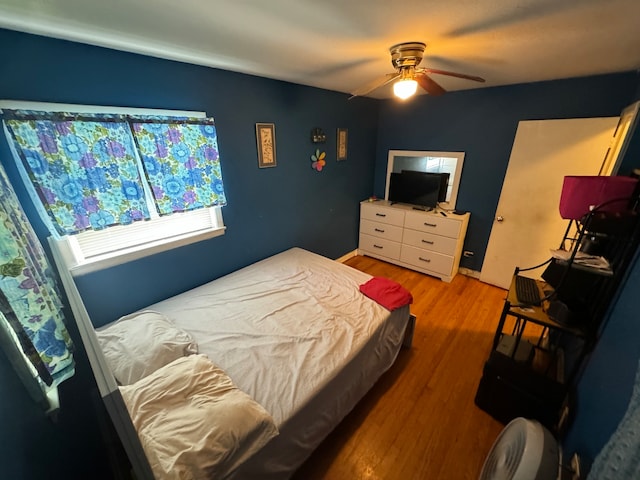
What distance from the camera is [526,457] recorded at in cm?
107

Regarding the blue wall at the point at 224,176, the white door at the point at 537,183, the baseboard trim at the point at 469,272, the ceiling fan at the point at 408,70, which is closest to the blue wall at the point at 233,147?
the blue wall at the point at 224,176

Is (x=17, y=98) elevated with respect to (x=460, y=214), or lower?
elevated

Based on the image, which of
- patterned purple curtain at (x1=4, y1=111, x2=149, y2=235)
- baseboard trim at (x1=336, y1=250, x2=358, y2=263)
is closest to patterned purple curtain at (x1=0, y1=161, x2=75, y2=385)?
patterned purple curtain at (x1=4, y1=111, x2=149, y2=235)

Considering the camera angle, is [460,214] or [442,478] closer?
[442,478]

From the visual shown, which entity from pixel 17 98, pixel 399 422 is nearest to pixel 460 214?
pixel 399 422

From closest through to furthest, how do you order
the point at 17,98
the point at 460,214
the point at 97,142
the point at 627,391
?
the point at 627,391
the point at 17,98
the point at 97,142
the point at 460,214

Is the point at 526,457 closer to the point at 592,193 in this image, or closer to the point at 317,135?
the point at 592,193

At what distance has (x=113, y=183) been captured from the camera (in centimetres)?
164

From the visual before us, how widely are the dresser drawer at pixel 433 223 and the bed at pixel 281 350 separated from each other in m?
1.37

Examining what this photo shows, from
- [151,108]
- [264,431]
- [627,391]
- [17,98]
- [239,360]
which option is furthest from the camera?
[151,108]

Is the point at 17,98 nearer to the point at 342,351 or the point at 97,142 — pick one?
the point at 97,142

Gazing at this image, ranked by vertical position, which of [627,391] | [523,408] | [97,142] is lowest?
→ [523,408]

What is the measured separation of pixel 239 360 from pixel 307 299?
71 cm

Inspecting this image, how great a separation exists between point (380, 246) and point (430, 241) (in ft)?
2.40
